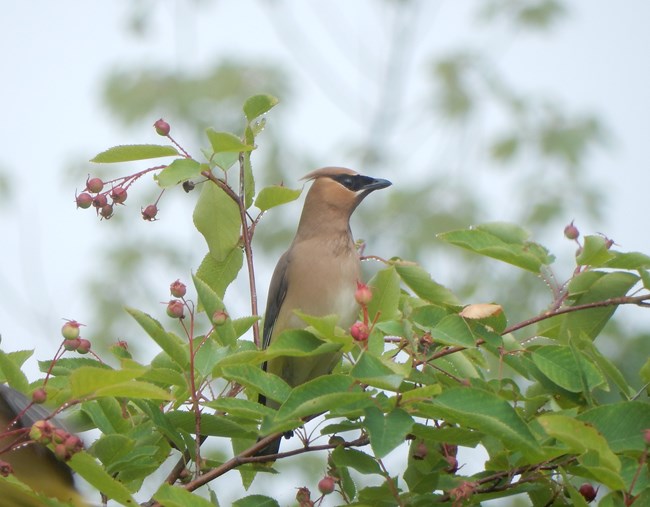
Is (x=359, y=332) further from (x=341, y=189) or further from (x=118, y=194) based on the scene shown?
(x=341, y=189)

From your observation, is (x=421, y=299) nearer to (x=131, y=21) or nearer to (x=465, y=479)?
(x=465, y=479)

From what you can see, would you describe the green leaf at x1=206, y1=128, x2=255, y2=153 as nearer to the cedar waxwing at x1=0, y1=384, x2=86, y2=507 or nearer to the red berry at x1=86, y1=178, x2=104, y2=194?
the red berry at x1=86, y1=178, x2=104, y2=194

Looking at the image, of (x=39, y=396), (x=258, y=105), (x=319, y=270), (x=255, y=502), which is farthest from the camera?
(x=319, y=270)

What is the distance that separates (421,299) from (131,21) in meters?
11.1

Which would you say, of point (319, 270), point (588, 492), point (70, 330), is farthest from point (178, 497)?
point (319, 270)

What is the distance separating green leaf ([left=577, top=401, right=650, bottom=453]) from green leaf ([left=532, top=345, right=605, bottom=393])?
0.11m

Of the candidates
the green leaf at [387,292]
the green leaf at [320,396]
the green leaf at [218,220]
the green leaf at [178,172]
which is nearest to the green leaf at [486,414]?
the green leaf at [320,396]

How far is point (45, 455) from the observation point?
2135 mm

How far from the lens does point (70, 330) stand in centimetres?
195

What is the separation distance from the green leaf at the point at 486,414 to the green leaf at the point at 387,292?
339 millimetres

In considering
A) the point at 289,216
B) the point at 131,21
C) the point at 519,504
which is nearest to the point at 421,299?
the point at 519,504

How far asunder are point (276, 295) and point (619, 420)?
1.49 meters

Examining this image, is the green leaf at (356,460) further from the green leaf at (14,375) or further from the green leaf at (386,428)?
the green leaf at (14,375)

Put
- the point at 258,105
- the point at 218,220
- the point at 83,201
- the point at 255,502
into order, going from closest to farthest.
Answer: the point at 255,502
the point at 258,105
the point at 83,201
the point at 218,220
